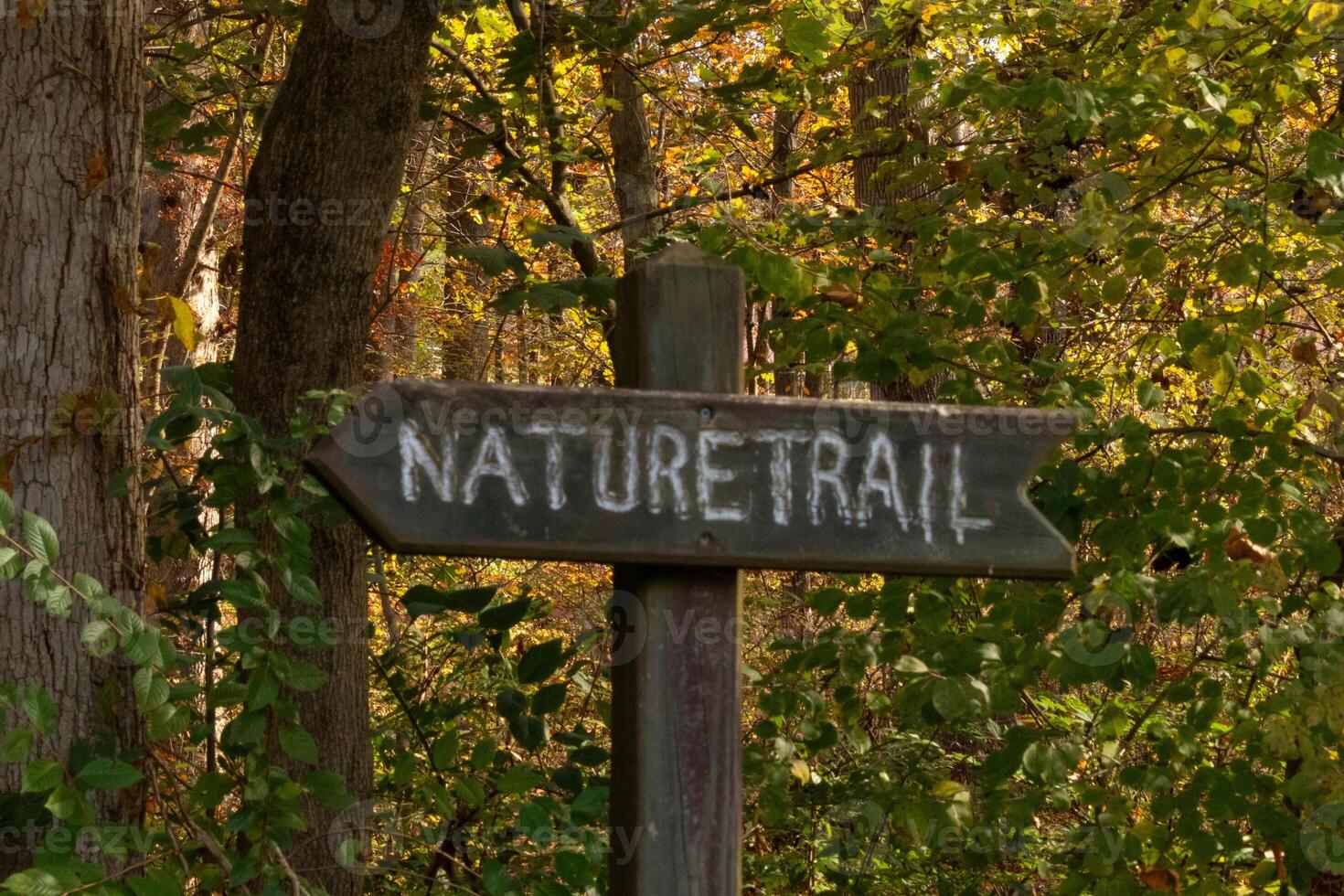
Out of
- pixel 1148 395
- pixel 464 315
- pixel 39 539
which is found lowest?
pixel 39 539

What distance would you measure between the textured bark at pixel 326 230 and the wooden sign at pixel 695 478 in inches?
74.1

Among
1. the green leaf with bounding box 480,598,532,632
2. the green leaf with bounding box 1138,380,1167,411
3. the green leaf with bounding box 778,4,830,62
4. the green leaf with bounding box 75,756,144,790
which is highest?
the green leaf with bounding box 778,4,830,62

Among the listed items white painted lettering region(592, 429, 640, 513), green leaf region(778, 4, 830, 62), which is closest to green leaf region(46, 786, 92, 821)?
white painted lettering region(592, 429, 640, 513)

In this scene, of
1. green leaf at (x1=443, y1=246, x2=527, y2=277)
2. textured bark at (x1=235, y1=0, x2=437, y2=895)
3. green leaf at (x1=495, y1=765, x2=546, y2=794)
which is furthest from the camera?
textured bark at (x1=235, y1=0, x2=437, y2=895)

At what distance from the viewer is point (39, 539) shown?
1.81 metres

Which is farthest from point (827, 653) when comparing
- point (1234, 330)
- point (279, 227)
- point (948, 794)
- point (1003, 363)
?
point (279, 227)

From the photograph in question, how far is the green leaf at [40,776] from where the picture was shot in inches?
81.0

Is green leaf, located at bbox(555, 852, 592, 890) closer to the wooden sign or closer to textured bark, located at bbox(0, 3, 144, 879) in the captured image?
the wooden sign

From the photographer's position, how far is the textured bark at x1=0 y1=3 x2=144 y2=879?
2432 mm

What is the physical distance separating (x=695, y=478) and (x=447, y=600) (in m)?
1.00

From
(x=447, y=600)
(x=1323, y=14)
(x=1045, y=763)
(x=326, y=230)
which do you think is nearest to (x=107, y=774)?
(x=447, y=600)

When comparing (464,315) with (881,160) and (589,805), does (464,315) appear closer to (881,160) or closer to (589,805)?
(881,160)

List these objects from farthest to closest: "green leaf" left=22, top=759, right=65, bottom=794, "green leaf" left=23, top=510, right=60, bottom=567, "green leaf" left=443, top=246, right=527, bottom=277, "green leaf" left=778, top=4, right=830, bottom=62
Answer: "green leaf" left=778, top=4, right=830, bottom=62 < "green leaf" left=443, top=246, right=527, bottom=277 < "green leaf" left=22, top=759, right=65, bottom=794 < "green leaf" left=23, top=510, right=60, bottom=567

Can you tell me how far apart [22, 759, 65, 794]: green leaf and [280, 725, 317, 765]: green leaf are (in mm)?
363
